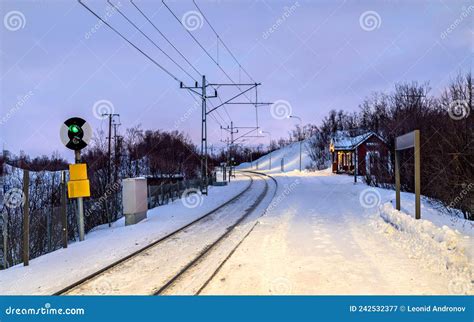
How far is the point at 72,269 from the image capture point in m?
6.80

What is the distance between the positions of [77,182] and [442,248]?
7842mm

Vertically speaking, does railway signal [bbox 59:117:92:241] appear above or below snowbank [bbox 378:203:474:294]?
above

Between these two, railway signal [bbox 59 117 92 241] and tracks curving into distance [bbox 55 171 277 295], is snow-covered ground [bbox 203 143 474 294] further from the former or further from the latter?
railway signal [bbox 59 117 92 241]

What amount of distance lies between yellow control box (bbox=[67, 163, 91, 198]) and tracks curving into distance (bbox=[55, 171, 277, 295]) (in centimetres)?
217

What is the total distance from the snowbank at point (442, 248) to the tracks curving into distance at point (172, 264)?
3460 millimetres

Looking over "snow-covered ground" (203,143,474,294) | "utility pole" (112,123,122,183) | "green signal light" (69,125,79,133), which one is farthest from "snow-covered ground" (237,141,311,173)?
"green signal light" (69,125,79,133)

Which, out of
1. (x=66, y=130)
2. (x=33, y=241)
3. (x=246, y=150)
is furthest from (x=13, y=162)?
(x=246, y=150)

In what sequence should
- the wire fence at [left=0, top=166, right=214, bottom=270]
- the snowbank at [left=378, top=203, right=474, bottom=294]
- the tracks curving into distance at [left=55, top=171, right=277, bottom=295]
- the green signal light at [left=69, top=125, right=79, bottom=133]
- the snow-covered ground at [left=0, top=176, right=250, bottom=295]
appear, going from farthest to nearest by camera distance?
1. the wire fence at [left=0, top=166, right=214, bottom=270]
2. the green signal light at [left=69, top=125, right=79, bottom=133]
3. the snow-covered ground at [left=0, top=176, right=250, bottom=295]
4. the tracks curving into distance at [left=55, top=171, right=277, bottom=295]
5. the snowbank at [left=378, top=203, right=474, bottom=294]

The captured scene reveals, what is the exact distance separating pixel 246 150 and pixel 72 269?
126219 mm

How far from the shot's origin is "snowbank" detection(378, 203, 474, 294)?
5434 millimetres

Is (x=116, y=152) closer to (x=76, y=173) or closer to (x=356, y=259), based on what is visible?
(x=76, y=173)

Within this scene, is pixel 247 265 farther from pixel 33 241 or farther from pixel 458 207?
pixel 33 241

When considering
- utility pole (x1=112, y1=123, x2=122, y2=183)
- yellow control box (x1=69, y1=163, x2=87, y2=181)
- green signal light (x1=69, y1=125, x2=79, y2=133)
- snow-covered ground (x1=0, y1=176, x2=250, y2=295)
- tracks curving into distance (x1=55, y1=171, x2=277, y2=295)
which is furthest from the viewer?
utility pole (x1=112, y1=123, x2=122, y2=183)

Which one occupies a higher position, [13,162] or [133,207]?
[13,162]
